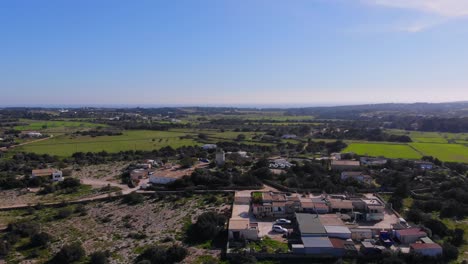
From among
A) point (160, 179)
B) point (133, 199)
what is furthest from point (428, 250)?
point (160, 179)

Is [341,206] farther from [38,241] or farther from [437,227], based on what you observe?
[38,241]

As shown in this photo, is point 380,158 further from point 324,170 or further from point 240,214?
point 240,214

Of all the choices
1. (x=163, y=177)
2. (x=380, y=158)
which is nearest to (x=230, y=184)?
(x=163, y=177)

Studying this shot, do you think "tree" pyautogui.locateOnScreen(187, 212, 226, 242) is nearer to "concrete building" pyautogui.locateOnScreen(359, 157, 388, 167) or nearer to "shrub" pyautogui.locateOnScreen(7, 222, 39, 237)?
"shrub" pyautogui.locateOnScreen(7, 222, 39, 237)

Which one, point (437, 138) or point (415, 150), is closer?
point (415, 150)

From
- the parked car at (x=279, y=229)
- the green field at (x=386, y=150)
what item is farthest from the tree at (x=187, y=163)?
the green field at (x=386, y=150)
